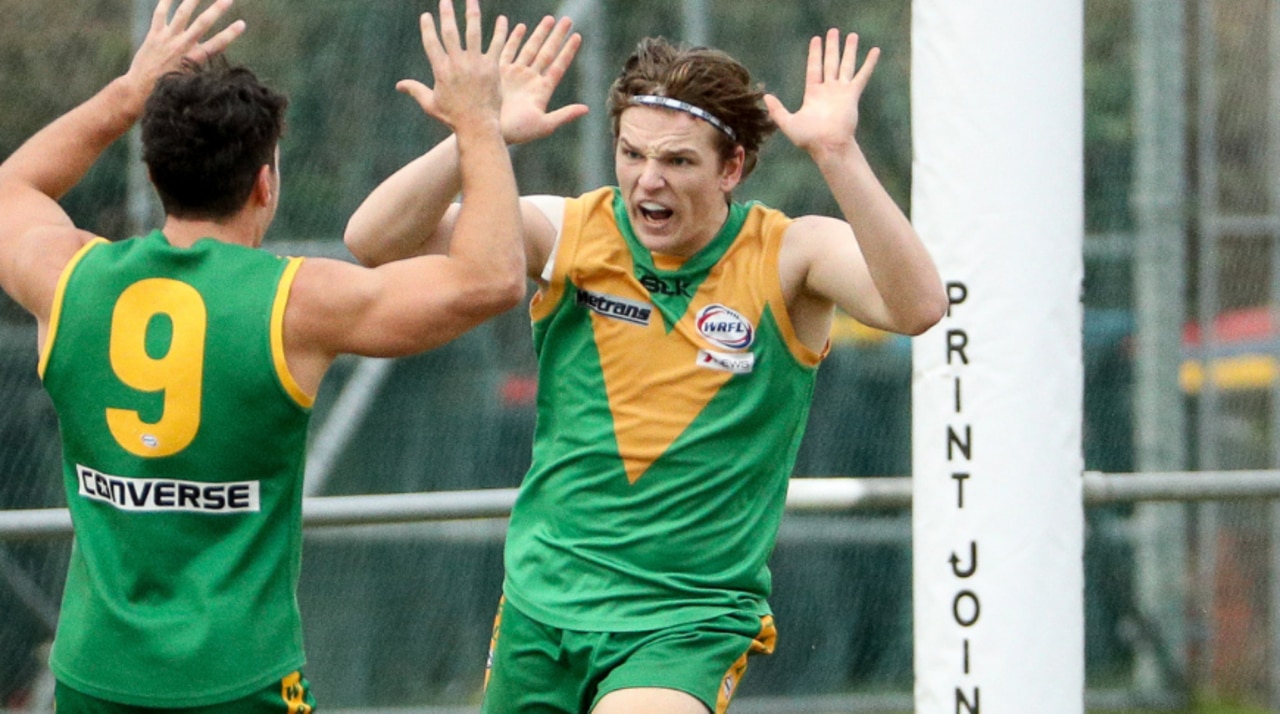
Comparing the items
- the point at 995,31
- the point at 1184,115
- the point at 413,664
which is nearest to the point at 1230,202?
the point at 1184,115

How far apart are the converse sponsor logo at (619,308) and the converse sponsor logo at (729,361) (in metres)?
0.16

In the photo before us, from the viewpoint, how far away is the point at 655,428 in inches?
144

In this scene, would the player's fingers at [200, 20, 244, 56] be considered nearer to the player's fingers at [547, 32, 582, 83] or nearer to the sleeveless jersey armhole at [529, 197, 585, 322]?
the player's fingers at [547, 32, 582, 83]

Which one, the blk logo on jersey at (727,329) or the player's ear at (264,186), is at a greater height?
the player's ear at (264,186)

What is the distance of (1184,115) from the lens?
6.76 metres

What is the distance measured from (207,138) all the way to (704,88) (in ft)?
3.92

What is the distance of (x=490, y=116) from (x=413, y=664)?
11.2 feet

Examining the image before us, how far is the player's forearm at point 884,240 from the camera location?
3.40 meters

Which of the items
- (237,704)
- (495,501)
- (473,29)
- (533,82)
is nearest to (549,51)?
(533,82)

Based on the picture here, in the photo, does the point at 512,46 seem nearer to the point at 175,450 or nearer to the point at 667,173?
the point at 667,173

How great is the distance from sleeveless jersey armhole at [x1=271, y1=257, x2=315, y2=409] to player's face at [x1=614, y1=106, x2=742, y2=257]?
0.98 meters

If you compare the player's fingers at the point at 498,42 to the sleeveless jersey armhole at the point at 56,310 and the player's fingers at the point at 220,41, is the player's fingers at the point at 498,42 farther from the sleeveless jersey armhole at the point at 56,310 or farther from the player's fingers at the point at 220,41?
the sleeveless jersey armhole at the point at 56,310

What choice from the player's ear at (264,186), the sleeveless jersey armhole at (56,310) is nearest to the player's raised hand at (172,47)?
the player's ear at (264,186)

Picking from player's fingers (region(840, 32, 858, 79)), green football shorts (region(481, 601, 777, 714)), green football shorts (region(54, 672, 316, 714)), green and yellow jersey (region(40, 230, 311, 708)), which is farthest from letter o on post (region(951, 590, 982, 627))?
green and yellow jersey (region(40, 230, 311, 708))
